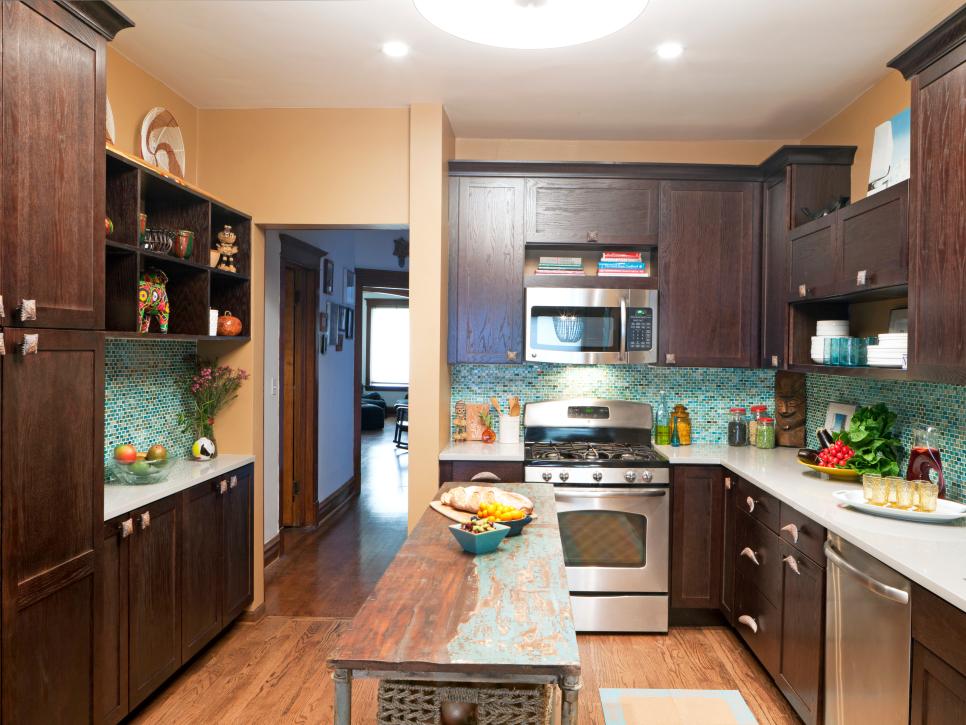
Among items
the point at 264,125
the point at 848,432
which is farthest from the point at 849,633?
the point at 264,125

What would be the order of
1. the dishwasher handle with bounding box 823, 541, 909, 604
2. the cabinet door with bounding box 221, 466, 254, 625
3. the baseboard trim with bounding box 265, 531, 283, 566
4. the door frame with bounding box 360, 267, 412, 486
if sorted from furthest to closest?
the door frame with bounding box 360, 267, 412, 486 < the baseboard trim with bounding box 265, 531, 283, 566 < the cabinet door with bounding box 221, 466, 254, 625 < the dishwasher handle with bounding box 823, 541, 909, 604

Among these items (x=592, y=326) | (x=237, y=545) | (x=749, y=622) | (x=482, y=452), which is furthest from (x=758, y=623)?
(x=237, y=545)

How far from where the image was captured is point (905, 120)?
2.73 metres

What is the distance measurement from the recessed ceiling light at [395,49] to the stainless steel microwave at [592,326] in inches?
55.4

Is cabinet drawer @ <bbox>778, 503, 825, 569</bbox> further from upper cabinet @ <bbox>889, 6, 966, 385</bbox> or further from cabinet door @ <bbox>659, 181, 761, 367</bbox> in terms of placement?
cabinet door @ <bbox>659, 181, 761, 367</bbox>

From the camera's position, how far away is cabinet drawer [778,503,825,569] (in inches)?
93.4

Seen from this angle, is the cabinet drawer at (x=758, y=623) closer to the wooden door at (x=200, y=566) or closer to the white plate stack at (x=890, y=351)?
the white plate stack at (x=890, y=351)

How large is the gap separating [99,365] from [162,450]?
33.6 inches

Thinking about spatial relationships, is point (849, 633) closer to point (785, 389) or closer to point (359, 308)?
point (785, 389)

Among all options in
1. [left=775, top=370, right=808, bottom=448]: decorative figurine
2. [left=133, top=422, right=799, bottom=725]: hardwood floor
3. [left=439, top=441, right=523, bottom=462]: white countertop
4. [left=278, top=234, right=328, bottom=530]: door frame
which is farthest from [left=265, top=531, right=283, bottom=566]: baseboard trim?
[left=775, top=370, right=808, bottom=448]: decorative figurine

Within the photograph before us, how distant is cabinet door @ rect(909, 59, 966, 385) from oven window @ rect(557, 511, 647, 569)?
1.70 metres

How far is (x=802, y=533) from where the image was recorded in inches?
98.8

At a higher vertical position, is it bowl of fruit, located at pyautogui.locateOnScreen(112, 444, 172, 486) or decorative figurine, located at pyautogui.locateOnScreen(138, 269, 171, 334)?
decorative figurine, located at pyautogui.locateOnScreen(138, 269, 171, 334)

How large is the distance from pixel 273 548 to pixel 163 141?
8.77ft
